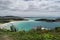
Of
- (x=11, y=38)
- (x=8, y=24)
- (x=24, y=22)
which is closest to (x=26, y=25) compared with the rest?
(x=24, y=22)

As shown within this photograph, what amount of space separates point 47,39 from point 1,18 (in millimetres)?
4317

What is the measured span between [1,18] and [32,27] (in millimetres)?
2169

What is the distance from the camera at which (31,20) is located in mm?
10016

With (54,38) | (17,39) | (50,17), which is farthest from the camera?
(50,17)

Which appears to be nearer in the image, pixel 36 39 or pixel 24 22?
pixel 36 39

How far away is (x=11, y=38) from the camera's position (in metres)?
7.18

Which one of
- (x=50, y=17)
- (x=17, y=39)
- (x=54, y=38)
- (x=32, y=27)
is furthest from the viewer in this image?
(x=50, y=17)

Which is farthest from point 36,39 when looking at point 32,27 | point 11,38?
point 32,27

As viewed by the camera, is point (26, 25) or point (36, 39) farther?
point (26, 25)

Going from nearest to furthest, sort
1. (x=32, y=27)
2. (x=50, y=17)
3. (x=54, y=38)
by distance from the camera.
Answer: (x=54, y=38), (x=32, y=27), (x=50, y=17)

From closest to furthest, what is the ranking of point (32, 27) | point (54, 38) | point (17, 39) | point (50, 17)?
point (17, 39) < point (54, 38) < point (32, 27) < point (50, 17)

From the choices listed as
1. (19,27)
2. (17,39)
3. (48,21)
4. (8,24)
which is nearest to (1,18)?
(8,24)

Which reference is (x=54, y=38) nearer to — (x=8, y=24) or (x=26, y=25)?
(x=26, y=25)

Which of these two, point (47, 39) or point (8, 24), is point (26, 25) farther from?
point (47, 39)
